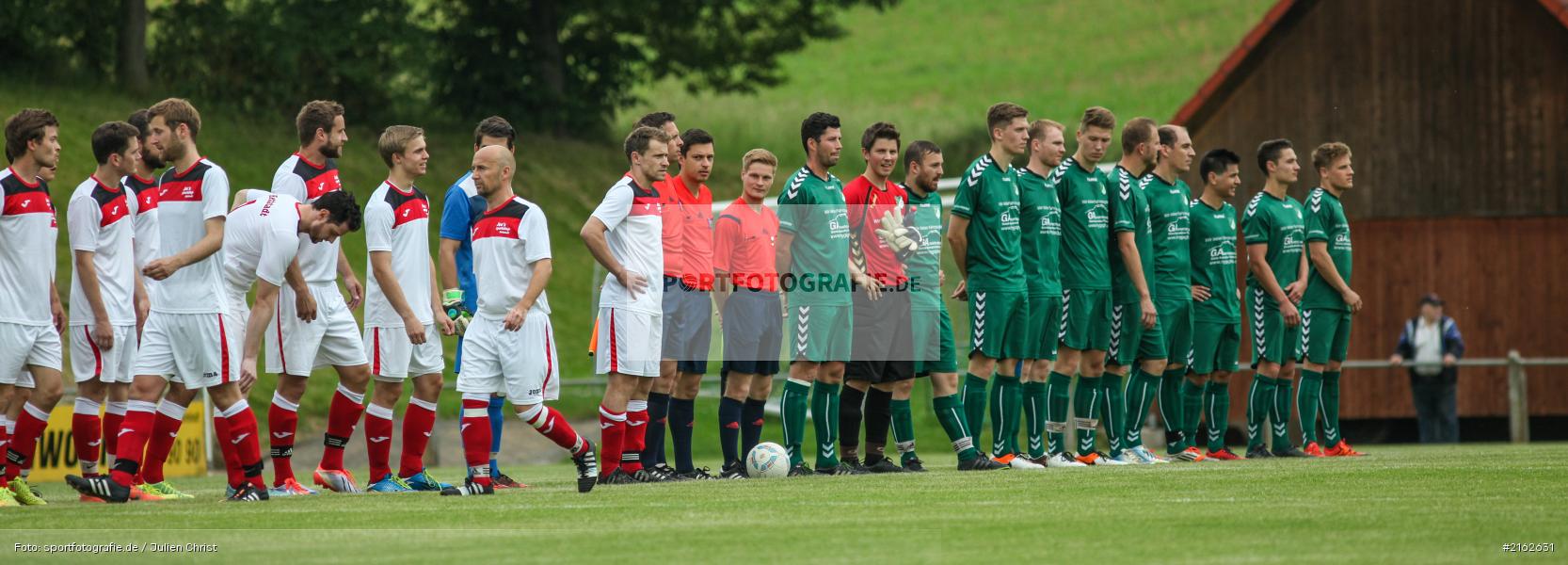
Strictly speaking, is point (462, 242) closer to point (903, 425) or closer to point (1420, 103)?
point (903, 425)

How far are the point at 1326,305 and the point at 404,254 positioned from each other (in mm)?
7588

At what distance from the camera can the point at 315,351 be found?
11.0m

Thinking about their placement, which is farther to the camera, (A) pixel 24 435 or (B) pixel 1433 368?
Result: (B) pixel 1433 368

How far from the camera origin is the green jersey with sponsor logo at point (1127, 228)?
43.2 ft

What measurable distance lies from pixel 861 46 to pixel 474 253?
5887cm

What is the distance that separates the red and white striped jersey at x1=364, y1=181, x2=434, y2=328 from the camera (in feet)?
36.7

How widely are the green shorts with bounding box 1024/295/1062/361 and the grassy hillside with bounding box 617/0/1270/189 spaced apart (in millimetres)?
28658

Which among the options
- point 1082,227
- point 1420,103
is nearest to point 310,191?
point 1082,227

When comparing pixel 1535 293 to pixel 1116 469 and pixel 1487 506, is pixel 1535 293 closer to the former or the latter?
pixel 1116 469

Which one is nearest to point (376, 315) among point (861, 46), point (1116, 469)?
point (1116, 469)

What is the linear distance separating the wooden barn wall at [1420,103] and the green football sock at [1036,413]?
11.6 m

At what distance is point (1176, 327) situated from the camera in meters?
13.7

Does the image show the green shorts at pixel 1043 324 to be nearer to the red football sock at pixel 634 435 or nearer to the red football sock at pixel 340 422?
the red football sock at pixel 634 435

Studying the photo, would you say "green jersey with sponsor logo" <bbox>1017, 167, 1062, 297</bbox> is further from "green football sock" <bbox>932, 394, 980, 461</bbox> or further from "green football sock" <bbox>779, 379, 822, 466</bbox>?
"green football sock" <bbox>779, 379, 822, 466</bbox>
